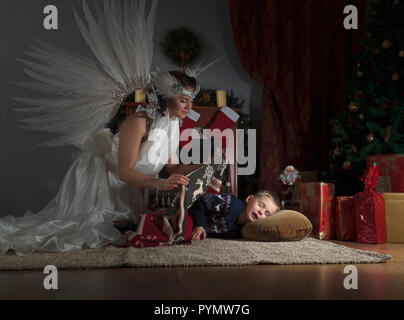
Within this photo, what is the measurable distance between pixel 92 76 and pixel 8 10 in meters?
2.10

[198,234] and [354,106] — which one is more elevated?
[354,106]

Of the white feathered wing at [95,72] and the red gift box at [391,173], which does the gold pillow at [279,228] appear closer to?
the red gift box at [391,173]

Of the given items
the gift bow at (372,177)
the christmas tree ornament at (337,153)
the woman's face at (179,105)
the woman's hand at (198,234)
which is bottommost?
the woman's hand at (198,234)

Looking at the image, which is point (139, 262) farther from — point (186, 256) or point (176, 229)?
point (176, 229)

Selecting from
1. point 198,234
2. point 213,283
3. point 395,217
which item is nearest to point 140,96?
point 198,234

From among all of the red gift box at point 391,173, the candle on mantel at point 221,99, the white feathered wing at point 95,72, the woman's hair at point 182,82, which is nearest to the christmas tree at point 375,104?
the red gift box at point 391,173

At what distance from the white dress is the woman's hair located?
5 cm

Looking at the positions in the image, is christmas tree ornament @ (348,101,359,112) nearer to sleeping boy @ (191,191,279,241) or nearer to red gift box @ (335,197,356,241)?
red gift box @ (335,197,356,241)

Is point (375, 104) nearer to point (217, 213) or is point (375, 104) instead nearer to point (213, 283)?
point (217, 213)

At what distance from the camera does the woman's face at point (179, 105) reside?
5.04ft

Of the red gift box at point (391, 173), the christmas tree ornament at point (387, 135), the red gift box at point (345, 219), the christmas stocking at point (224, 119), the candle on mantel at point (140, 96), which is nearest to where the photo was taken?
the red gift box at point (345, 219)

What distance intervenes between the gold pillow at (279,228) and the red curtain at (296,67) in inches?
56.5

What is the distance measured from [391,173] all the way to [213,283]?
156cm

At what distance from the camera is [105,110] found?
1.55m
